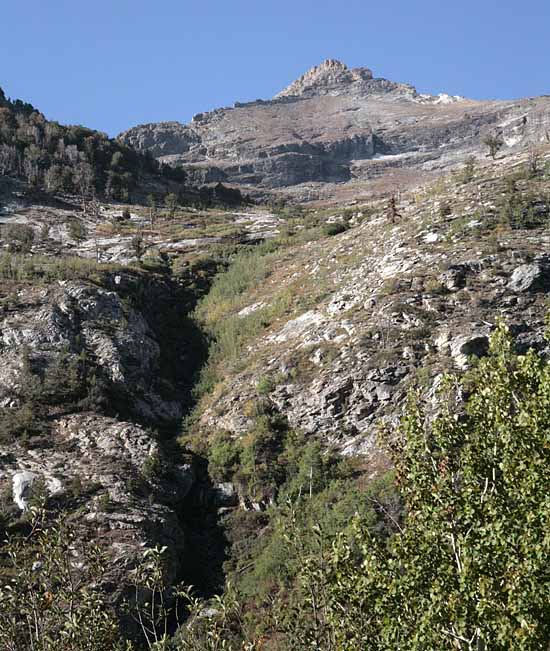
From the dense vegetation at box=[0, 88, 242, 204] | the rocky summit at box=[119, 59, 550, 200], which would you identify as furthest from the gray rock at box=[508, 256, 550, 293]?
the rocky summit at box=[119, 59, 550, 200]

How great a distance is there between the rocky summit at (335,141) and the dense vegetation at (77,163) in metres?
25.8

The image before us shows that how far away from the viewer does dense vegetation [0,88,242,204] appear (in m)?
67.3

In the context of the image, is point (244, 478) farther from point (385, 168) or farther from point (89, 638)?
point (385, 168)

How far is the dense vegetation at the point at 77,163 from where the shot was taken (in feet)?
221

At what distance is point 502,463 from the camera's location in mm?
8570

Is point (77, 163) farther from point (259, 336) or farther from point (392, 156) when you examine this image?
point (392, 156)

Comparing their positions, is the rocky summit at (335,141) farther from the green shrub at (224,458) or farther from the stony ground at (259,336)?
the green shrub at (224,458)

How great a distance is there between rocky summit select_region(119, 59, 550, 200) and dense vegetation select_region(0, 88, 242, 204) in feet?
84.6

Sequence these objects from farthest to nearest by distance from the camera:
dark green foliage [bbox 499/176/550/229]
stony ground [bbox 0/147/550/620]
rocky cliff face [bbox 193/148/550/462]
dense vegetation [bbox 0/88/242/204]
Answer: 1. dense vegetation [bbox 0/88/242/204]
2. dark green foliage [bbox 499/176/550/229]
3. rocky cliff face [bbox 193/148/550/462]
4. stony ground [bbox 0/147/550/620]

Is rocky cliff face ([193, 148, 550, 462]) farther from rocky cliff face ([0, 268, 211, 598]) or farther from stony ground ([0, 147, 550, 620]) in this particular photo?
rocky cliff face ([0, 268, 211, 598])

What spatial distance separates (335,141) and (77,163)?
95.0 metres

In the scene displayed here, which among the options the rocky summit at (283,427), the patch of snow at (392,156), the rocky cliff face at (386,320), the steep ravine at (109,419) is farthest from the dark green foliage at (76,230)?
the patch of snow at (392,156)

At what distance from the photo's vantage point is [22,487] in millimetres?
20672

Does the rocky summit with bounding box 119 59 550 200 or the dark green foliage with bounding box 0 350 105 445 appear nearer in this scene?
the dark green foliage with bounding box 0 350 105 445
